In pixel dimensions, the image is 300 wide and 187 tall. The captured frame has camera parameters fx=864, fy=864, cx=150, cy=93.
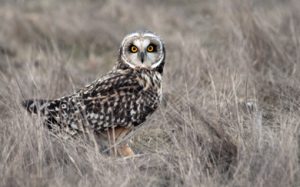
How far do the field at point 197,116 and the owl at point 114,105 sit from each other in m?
0.16

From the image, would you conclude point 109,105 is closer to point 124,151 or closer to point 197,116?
point 124,151

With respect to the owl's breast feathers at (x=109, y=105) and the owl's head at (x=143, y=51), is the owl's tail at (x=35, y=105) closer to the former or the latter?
the owl's breast feathers at (x=109, y=105)

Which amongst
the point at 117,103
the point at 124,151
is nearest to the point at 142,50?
the point at 117,103

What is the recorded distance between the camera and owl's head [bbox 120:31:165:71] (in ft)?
18.1

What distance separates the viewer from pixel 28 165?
14.8 feet

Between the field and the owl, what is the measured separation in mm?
155

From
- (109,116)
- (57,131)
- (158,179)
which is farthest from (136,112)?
(158,179)

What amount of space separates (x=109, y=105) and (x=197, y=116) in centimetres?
66

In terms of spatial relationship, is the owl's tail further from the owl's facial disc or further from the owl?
the owl's facial disc

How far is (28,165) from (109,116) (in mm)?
887

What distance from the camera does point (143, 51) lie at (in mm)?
5531

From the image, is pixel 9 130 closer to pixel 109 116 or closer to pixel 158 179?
pixel 109 116

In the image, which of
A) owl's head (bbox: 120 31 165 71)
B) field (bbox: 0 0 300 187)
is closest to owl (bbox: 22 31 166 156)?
owl's head (bbox: 120 31 165 71)

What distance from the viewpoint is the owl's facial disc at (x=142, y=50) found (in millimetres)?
5527
